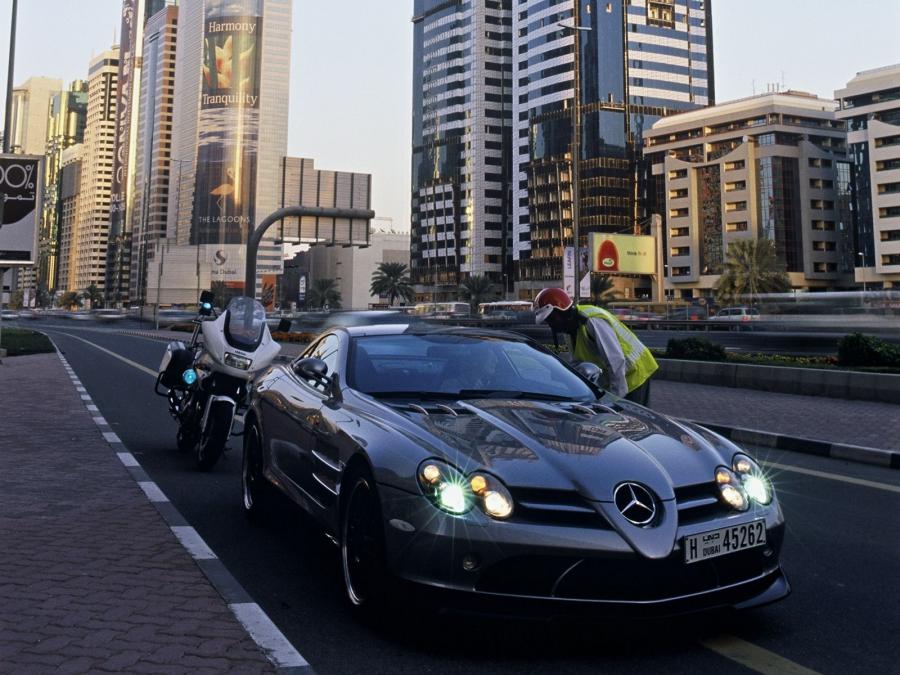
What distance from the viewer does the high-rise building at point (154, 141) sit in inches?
6718

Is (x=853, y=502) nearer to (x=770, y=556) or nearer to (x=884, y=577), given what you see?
(x=884, y=577)

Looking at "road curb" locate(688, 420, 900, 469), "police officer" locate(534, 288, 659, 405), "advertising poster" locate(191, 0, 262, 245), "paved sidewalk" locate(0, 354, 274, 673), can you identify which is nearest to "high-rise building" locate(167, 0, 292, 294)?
"advertising poster" locate(191, 0, 262, 245)

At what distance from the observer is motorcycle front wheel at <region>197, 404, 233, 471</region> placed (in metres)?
7.27

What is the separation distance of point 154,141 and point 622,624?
615 ft

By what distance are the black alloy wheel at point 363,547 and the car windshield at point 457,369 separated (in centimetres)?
76

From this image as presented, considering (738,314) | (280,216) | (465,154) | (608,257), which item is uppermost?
(465,154)

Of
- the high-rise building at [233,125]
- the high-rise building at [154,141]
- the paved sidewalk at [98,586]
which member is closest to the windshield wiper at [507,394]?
the paved sidewalk at [98,586]

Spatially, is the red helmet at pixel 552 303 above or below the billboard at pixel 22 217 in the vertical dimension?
below

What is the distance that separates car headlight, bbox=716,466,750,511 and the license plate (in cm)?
8

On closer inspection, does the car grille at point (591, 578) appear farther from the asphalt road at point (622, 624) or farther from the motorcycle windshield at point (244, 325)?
the motorcycle windshield at point (244, 325)

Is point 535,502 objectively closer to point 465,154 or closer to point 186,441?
point 186,441

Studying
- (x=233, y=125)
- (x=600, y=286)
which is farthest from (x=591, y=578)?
(x=233, y=125)

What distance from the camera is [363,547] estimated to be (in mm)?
3484

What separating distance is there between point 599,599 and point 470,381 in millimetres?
1773
